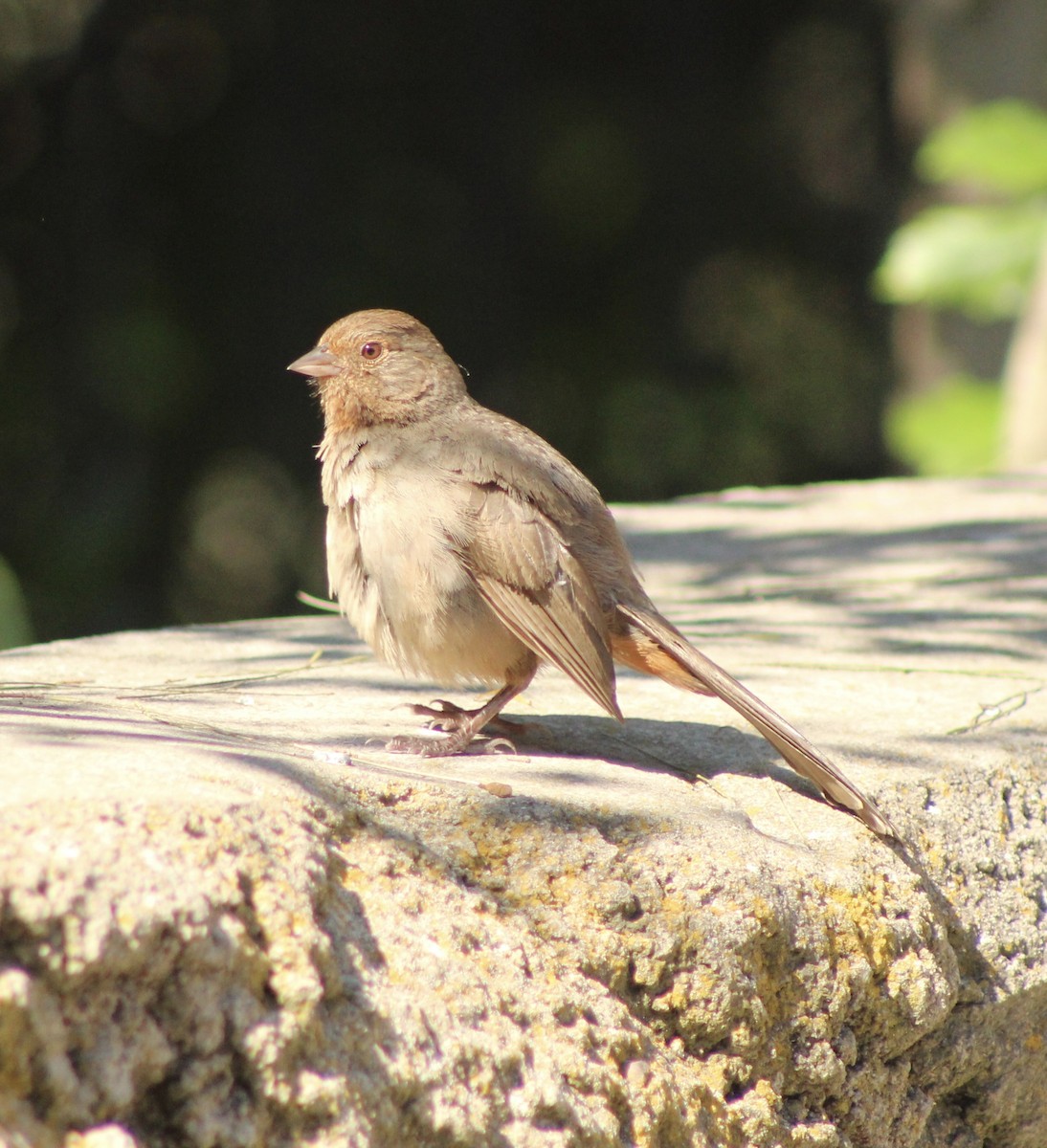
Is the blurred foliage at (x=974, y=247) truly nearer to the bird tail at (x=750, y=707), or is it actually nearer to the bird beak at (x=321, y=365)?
the bird beak at (x=321, y=365)

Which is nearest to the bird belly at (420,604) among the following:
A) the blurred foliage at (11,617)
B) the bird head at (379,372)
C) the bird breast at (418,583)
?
the bird breast at (418,583)

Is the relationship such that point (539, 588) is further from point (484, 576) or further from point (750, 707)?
point (750, 707)

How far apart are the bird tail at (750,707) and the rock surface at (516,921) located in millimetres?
52

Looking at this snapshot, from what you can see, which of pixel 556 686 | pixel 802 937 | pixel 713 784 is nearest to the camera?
pixel 802 937

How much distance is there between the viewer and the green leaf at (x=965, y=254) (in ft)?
25.9

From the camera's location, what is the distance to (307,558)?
11.1 metres

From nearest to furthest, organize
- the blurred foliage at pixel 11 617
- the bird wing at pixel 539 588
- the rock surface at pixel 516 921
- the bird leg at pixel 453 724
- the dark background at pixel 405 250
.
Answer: the rock surface at pixel 516 921, the bird leg at pixel 453 724, the bird wing at pixel 539 588, the blurred foliage at pixel 11 617, the dark background at pixel 405 250

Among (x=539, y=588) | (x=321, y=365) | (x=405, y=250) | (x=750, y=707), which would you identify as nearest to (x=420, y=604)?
(x=539, y=588)

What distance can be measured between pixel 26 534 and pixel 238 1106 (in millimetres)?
8450

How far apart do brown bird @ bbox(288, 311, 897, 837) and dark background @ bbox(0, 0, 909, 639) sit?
21.0 feet

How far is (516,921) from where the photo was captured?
7.45ft

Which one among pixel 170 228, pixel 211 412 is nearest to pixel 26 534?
pixel 211 412

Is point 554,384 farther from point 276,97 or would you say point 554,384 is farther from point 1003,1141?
point 1003,1141

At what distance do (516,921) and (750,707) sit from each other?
3.14ft
